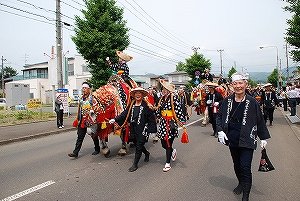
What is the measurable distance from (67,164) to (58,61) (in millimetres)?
9795

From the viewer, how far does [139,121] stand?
4.97 m

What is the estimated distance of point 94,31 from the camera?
589 inches

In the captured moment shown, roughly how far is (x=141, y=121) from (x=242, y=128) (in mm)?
2118

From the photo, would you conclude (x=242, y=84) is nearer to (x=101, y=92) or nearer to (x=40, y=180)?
(x=101, y=92)

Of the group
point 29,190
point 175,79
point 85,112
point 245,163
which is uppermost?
point 175,79

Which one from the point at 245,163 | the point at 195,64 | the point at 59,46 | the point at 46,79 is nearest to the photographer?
the point at 245,163

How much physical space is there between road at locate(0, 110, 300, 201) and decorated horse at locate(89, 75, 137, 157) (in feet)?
2.14

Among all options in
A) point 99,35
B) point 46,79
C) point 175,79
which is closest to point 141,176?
point 99,35

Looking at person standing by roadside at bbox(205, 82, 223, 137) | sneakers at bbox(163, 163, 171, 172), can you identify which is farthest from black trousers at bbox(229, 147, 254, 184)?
person standing by roadside at bbox(205, 82, 223, 137)

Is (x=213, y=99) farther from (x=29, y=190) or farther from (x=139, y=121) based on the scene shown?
(x=29, y=190)

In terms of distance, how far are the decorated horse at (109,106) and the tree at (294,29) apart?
8.75m

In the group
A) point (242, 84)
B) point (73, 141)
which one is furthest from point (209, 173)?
point (73, 141)

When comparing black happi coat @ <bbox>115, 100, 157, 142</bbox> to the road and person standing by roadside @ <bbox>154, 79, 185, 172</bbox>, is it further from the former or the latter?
the road

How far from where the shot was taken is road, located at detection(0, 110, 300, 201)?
12.5 feet
